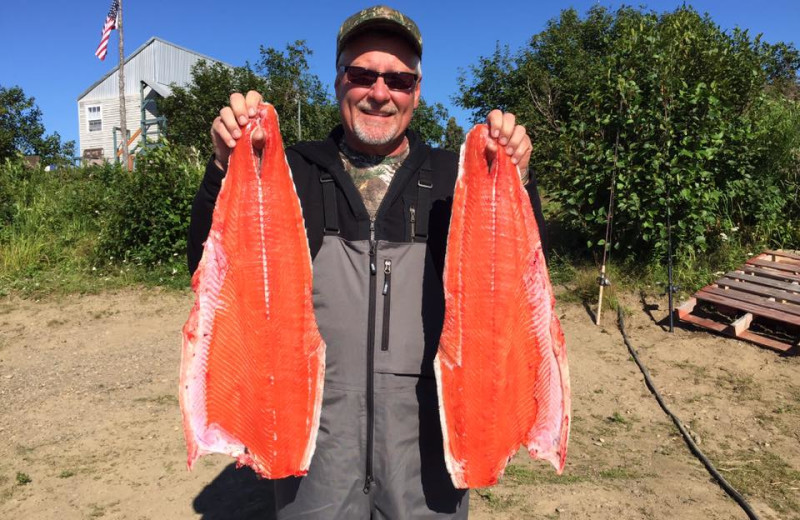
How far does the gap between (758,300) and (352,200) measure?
23.9ft

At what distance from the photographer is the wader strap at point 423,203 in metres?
2.08

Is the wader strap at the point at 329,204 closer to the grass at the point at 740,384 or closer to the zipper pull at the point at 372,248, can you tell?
the zipper pull at the point at 372,248

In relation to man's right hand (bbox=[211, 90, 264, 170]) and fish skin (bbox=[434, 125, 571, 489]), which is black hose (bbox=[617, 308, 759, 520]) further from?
man's right hand (bbox=[211, 90, 264, 170])

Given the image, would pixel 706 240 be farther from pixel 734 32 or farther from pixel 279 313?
pixel 279 313

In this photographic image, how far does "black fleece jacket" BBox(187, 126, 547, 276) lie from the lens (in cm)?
206

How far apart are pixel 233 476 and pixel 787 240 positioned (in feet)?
30.3

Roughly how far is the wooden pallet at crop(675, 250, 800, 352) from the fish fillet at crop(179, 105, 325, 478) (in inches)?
275

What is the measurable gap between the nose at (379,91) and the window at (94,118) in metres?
42.3

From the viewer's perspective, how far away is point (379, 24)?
2094mm

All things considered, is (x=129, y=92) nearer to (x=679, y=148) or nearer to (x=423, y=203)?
(x=679, y=148)

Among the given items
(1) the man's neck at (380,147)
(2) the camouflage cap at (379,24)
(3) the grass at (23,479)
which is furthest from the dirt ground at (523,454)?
(2) the camouflage cap at (379,24)

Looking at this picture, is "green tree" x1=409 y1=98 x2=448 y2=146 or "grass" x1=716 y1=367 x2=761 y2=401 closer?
"grass" x1=716 y1=367 x2=761 y2=401

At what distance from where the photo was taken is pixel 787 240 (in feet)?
29.2

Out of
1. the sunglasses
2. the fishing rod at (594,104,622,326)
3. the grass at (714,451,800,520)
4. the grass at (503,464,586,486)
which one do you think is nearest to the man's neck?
the sunglasses
